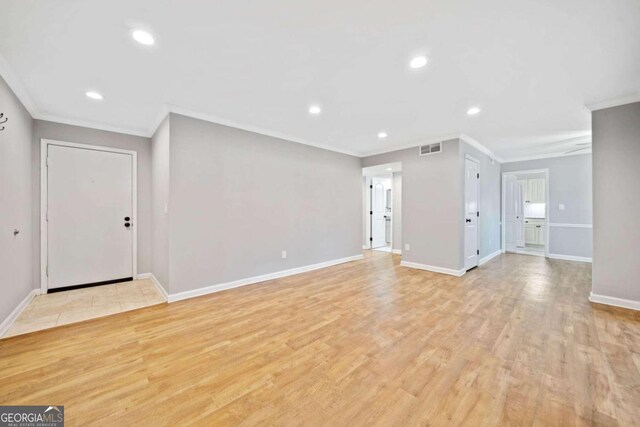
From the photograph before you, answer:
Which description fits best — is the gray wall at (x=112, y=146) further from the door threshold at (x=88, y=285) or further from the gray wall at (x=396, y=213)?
the gray wall at (x=396, y=213)

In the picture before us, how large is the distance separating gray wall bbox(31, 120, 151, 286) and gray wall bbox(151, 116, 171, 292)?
0.50 feet

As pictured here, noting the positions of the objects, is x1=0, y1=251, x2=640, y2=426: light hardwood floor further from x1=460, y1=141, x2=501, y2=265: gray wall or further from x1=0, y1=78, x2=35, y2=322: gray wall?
x1=460, y1=141, x2=501, y2=265: gray wall

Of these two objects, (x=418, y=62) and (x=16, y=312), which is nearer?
(x=418, y=62)

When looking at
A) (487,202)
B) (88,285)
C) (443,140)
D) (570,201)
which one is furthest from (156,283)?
(570,201)

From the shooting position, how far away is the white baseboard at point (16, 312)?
2.38 m

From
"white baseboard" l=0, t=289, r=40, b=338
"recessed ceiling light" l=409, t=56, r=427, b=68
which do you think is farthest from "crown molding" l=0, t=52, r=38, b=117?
"recessed ceiling light" l=409, t=56, r=427, b=68

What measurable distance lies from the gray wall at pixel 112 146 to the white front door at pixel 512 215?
860cm

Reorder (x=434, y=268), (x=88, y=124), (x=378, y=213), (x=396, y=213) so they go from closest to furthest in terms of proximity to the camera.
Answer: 1. (x=88, y=124)
2. (x=434, y=268)
3. (x=396, y=213)
4. (x=378, y=213)

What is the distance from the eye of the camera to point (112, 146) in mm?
3938

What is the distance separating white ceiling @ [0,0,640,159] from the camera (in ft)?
5.47

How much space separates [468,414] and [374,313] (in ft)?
4.65

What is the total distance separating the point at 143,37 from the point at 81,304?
10.6 ft

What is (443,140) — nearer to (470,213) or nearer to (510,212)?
(470,213)

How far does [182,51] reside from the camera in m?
2.08
